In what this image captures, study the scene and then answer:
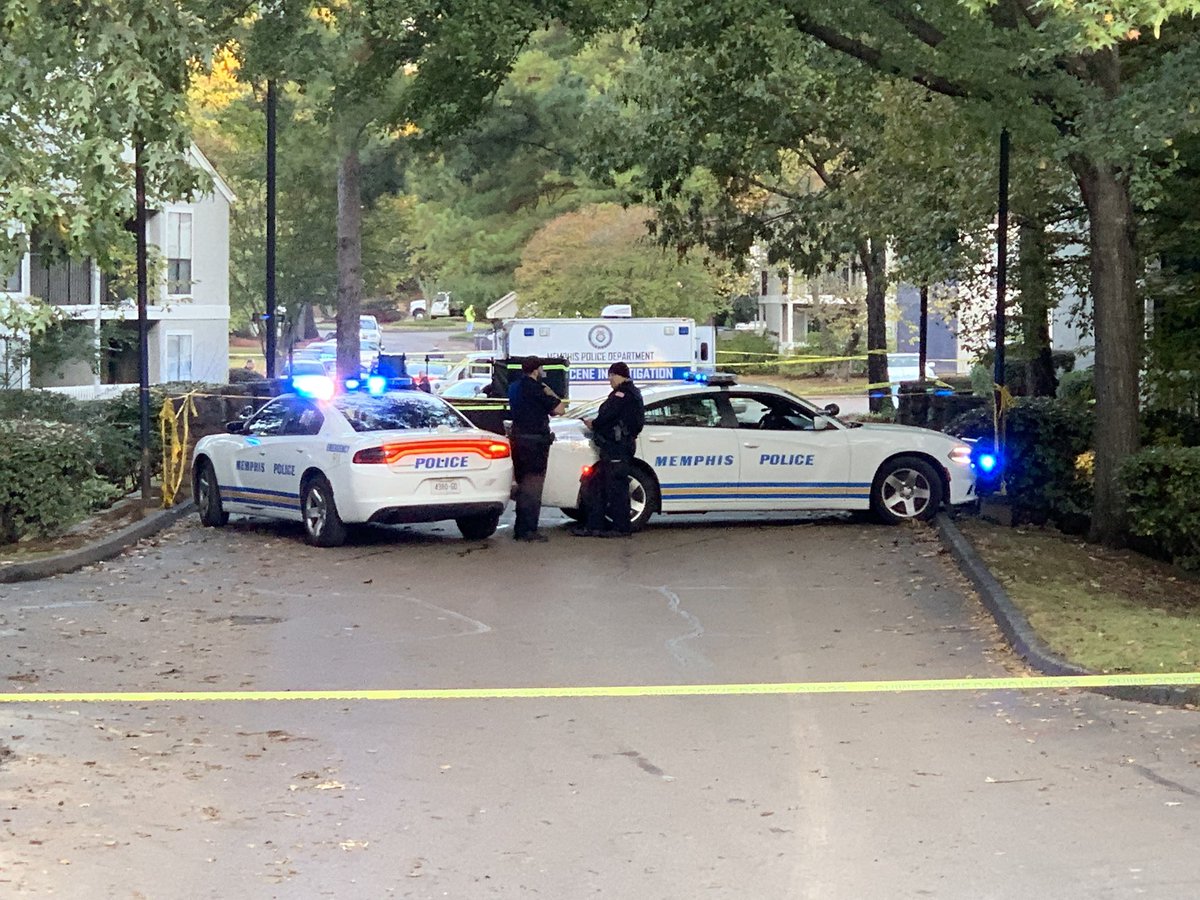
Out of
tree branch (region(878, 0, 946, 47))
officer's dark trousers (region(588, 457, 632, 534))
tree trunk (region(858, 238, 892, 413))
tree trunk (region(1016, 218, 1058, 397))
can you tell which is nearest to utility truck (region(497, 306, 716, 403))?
tree trunk (region(858, 238, 892, 413))

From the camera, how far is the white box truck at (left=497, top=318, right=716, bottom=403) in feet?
107

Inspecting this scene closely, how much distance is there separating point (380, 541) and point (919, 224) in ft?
32.9

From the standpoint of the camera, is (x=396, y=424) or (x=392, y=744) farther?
(x=396, y=424)

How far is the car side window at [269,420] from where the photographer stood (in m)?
16.6

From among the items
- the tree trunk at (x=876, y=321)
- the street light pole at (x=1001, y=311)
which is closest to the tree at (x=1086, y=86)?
the street light pole at (x=1001, y=311)

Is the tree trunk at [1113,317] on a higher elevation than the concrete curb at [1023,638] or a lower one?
higher

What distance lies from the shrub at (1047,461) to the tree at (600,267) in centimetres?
3837

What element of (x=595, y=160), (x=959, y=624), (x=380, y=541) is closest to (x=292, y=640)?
(x=959, y=624)

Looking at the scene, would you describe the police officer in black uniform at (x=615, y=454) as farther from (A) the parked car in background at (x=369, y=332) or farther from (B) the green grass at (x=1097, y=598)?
(A) the parked car in background at (x=369, y=332)

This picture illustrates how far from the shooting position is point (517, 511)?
52.7 feet

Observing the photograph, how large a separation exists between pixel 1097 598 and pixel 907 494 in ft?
16.4

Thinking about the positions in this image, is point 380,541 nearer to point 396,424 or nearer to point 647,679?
point 396,424

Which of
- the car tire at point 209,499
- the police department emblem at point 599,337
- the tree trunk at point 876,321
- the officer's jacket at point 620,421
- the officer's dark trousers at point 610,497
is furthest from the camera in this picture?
the tree trunk at point 876,321

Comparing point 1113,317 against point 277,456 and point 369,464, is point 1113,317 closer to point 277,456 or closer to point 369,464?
point 369,464
